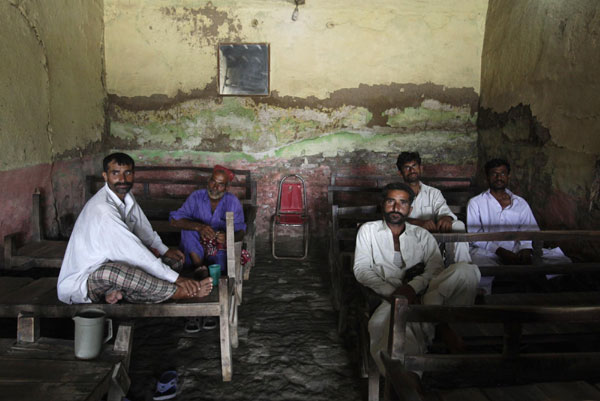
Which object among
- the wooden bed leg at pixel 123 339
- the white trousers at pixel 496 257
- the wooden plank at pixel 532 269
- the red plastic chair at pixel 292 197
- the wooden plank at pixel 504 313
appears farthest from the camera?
the red plastic chair at pixel 292 197

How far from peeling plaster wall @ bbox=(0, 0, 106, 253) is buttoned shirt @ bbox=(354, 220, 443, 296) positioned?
3.41 meters

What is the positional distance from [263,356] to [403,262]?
1.36 meters

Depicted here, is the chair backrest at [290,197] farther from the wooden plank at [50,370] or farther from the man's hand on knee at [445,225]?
the wooden plank at [50,370]

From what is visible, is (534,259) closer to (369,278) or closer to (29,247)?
(369,278)

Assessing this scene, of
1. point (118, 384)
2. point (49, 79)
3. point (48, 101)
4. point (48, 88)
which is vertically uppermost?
point (49, 79)

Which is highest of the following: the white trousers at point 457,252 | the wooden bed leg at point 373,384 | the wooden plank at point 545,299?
the white trousers at point 457,252

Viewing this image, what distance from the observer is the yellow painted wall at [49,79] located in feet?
13.0

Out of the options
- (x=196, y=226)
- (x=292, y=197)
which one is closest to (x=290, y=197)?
(x=292, y=197)

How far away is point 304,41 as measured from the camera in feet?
20.0

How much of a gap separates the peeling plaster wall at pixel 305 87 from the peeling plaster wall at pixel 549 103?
0.64 meters

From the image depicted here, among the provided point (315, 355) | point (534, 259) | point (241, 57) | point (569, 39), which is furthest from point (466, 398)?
point (241, 57)

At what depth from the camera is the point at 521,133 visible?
16.4 ft

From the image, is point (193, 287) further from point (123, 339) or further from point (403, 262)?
point (403, 262)

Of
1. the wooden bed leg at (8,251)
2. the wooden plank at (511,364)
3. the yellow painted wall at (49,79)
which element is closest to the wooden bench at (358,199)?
the wooden plank at (511,364)
